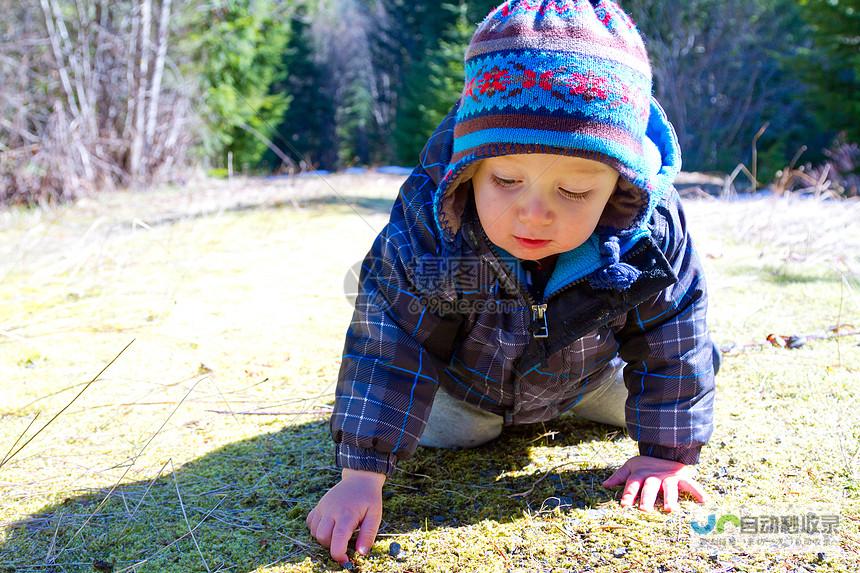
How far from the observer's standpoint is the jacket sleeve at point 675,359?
1595 millimetres

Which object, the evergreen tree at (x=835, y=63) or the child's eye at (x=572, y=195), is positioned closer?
the child's eye at (x=572, y=195)

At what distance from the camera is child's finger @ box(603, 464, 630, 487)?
63.7 inches

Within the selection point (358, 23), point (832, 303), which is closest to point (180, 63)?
point (832, 303)

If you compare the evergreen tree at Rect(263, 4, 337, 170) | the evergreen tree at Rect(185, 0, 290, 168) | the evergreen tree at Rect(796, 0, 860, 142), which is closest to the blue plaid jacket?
the evergreen tree at Rect(185, 0, 290, 168)

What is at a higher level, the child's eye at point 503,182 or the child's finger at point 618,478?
the child's eye at point 503,182

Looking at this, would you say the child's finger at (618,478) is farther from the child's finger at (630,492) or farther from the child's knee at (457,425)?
the child's knee at (457,425)

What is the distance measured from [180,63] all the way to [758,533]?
10.0 m

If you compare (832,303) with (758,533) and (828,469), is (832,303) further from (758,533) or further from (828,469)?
(758,533)

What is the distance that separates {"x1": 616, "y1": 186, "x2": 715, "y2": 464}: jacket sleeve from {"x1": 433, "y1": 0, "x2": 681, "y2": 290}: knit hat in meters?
0.15

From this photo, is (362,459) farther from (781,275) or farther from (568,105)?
(781,275)

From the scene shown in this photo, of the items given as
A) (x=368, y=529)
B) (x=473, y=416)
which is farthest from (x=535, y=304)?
(x=368, y=529)

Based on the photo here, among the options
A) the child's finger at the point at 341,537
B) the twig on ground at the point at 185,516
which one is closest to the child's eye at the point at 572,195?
Answer: the child's finger at the point at 341,537

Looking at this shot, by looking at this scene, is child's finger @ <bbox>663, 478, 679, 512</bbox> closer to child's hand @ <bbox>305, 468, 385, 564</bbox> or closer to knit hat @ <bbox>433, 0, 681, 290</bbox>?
knit hat @ <bbox>433, 0, 681, 290</bbox>

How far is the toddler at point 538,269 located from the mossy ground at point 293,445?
0.45 ft
